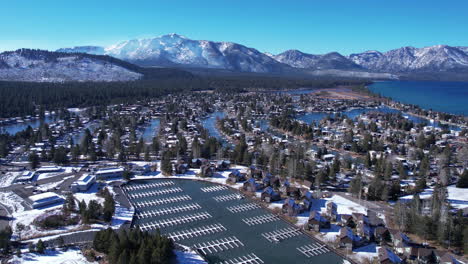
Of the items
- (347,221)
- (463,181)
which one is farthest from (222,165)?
(463,181)

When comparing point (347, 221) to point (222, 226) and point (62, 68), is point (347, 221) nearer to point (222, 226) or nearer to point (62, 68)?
point (222, 226)

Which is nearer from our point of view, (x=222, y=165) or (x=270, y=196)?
(x=270, y=196)

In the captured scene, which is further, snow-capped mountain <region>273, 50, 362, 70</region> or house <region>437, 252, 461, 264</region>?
snow-capped mountain <region>273, 50, 362, 70</region>

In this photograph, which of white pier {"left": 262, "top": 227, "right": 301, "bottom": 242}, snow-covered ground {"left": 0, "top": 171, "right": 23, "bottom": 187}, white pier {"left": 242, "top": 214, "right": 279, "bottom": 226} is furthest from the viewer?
snow-covered ground {"left": 0, "top": 171, "right": 23, "bottom": 187}

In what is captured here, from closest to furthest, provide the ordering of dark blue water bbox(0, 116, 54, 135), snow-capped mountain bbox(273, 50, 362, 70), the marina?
the marina, dark blue water bbox(0, 116, 54, 135), snow-capped mountain bbox(273, 50, 362, 70)

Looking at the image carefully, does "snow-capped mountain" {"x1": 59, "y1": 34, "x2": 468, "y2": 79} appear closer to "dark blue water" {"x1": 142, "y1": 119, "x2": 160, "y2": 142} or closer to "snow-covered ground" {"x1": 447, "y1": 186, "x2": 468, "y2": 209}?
"dark blue water" {"x1": 142, "y1": 119, "x2": 160, "y2": 142}

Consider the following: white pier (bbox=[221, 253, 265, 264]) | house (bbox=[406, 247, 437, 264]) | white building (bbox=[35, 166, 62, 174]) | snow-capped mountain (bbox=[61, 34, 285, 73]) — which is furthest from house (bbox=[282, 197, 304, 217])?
snow-capped mountain (bbox=[61, 34, 285, 73])

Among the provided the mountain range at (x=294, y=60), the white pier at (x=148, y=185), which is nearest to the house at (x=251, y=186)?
the white pier at (x=148, y=185)

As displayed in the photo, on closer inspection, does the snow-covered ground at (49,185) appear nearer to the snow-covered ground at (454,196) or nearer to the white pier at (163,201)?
the white pier at (163,201)
